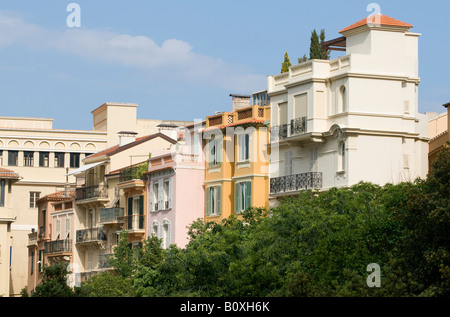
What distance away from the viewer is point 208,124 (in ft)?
238

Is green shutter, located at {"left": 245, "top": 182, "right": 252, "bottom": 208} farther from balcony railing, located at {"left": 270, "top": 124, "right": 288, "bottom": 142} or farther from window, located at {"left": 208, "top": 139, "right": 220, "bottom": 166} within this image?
window, located at {"left": 208, "top": 139, "right": 220, "bottom": 166}

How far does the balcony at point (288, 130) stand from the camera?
63.4m

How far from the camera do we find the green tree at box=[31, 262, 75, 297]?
5159 centimetres

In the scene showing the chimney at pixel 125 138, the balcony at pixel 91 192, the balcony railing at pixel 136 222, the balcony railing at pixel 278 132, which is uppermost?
the chimney at pixel 125 138

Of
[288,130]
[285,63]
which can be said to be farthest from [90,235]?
[288,130]

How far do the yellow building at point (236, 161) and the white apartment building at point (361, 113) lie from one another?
3.67 metres

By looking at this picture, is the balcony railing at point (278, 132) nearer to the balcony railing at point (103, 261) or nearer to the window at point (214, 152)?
the window at point (214, 152)

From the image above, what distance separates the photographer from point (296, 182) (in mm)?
63656

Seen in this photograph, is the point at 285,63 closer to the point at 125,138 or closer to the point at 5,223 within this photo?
the point at 125,138

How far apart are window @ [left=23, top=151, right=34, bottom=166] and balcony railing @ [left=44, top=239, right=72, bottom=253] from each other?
2579 centimetres

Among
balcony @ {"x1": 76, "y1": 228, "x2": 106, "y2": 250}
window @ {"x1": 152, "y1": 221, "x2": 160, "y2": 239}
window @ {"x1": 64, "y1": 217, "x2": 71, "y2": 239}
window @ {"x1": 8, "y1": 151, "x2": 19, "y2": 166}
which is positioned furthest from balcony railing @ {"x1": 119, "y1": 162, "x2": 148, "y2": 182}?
window @ {"x1": 8, "y1": 151, "x2": 19, "y2": 166}

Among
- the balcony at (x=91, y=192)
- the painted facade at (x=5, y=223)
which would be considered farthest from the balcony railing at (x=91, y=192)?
the painted facade at (x=5, y=223)

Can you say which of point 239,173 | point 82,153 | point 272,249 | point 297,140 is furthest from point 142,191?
point 82,153
